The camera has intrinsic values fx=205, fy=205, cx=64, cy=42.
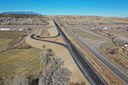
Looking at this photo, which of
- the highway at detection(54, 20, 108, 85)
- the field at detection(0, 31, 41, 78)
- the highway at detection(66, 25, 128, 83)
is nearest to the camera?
the highway at detection(54, 20, 108, 85)

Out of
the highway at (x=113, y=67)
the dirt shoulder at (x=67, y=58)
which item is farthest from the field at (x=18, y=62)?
the highway at (x=113, y=67)

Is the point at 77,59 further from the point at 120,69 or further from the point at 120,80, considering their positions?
the point at 120,80

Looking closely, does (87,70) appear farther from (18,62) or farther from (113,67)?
(18,62)

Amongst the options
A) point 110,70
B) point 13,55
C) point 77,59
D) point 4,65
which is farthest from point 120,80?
point 13,55

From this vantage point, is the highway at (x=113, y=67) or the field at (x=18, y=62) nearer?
the highway at (x=113, y=67)

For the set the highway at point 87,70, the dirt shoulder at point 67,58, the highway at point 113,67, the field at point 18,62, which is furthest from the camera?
the field at point 18,62

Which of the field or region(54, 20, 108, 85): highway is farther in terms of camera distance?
the field

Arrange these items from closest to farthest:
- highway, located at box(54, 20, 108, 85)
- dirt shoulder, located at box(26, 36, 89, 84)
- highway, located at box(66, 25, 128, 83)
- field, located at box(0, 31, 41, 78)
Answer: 1. highway, located at box(54, 20, 108, 85)
2. dirt shoulder, located at box(26, 36, 89, 84)
3. highway, located at box(66, 25, 128, 83)
4. field, located at box(0, 31, 41, 78)

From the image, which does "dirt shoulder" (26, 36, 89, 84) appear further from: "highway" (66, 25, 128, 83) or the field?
"highway" (66, 25, 128, 83)

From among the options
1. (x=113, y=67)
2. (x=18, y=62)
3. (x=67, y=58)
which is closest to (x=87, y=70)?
(x=113, y=67)

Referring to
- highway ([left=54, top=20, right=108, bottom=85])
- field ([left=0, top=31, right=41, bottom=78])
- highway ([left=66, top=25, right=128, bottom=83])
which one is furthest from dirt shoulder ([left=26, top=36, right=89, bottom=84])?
highway ([left=66, top=25, right=128, bottom=83])

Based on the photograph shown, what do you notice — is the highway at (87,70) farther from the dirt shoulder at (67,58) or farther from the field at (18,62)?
the field at (18,62)
